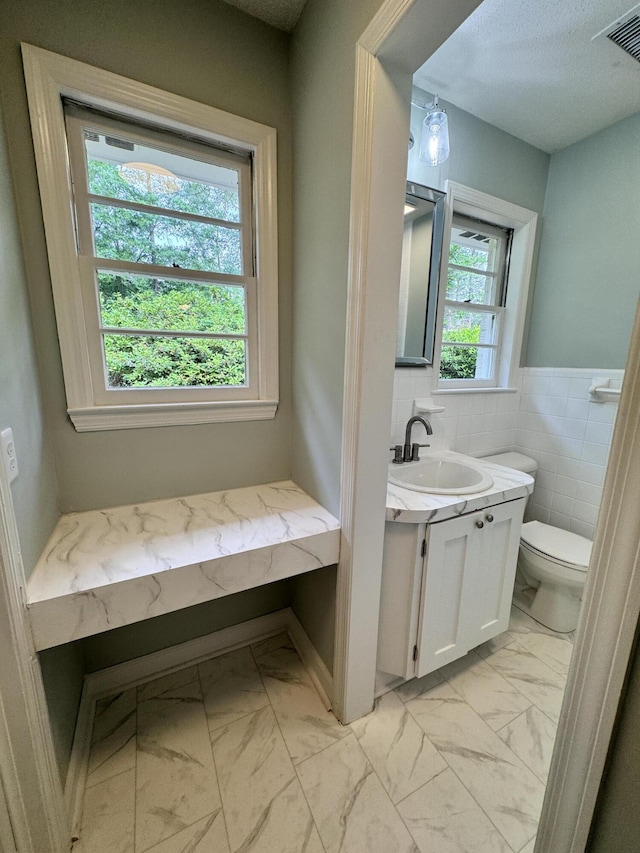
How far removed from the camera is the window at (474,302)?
6.28ft

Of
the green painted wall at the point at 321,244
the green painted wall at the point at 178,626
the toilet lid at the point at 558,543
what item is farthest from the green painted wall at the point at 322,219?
the toilet lid at the point at 558,543

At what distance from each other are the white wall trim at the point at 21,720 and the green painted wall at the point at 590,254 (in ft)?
8.65

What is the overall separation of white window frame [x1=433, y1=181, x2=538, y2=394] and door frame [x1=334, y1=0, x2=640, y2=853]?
896 millimetres

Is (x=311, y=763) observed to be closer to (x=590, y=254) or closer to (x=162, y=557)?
(x=162, y=557)

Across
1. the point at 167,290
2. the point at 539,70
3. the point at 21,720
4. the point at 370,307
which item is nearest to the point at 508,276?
the point at 539,70

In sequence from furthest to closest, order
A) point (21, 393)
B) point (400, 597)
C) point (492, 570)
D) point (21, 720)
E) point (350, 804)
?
1. point (492, 570)
2. point (400, 597)
3. point (350, 804)
4. point (21, 393)
5. point (21, 720)

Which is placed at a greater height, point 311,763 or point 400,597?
point 400,597

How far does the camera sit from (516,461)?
211 centimetres

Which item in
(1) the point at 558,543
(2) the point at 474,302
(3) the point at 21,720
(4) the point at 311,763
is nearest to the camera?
(3) the point at 21,720

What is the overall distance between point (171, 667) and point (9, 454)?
4.11ft

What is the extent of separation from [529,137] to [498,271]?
69cm

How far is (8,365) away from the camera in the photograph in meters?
0.87

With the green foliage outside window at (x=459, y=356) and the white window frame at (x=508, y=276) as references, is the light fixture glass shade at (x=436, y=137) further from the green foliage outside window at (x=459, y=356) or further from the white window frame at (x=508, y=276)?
the green foliage outside window at (x=459, y=356)

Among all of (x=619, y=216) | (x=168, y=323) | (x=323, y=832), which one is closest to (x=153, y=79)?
(x=168, y=323)
